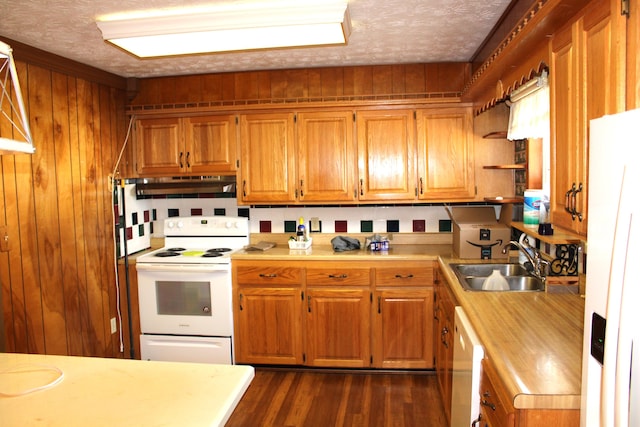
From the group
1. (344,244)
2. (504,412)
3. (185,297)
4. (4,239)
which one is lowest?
(185,297)

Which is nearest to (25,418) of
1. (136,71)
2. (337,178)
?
(337,178)

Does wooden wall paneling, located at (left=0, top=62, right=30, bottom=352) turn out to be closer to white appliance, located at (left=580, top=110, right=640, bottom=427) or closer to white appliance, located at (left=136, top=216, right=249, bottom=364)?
white appliance, located at (left=136, top=216, right=249, bottom=364)

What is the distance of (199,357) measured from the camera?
353 cm

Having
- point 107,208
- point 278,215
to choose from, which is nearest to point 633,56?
point 278,215

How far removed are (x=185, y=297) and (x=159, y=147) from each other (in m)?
1.21

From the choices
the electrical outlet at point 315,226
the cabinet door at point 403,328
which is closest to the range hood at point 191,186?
the electrical outlet at point 315,226

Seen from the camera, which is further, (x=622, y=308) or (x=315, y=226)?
(x=315, y=226)

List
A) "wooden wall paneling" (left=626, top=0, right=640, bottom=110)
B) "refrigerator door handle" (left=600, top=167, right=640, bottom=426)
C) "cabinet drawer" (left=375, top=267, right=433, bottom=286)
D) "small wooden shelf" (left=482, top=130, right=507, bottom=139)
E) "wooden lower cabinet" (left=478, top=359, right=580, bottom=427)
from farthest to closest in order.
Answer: "cabinet drawer" (left=375, top=267, right=433, bottom=286) → "small wooden shelf" (left=482, top=130, right=507, bottom=139) → "wooden lower cabinet" (left=478, top=359, right=580, bottom=427) → "wooden wall paneling" (left=626, top=0, right=640, bottom=110) → "refrigerator door handle" (left=600, top=167, right=640, bottom=426)

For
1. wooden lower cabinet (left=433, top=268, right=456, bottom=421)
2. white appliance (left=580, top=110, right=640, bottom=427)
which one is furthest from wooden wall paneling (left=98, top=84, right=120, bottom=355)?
white appliance (left=580, top=110, right=640, bottom=427)

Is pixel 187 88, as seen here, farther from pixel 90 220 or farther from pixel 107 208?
pixel 90 220

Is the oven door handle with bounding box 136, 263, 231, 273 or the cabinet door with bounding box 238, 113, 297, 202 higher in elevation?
the cabinet door with bounding box 238, 113, 297, 202

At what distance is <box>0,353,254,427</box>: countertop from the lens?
3.99 ft

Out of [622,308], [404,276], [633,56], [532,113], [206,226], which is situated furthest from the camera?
[206,226]

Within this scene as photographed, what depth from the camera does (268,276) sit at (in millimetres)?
3484
